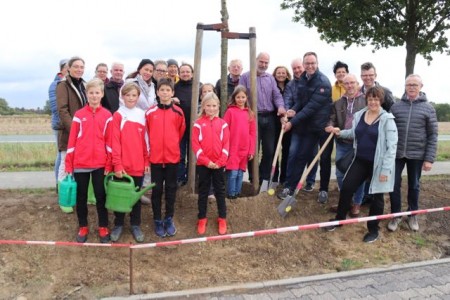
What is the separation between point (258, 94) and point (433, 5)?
A: 787cm

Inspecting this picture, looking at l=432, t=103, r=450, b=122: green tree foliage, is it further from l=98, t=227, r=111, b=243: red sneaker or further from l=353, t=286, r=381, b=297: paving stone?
l=98, t=227, r=111, b=243: red sneaker

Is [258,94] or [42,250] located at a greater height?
[258,94]

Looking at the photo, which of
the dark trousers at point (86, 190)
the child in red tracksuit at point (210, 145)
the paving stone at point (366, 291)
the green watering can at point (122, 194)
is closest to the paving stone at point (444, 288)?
the paving stone at point (366, 291)

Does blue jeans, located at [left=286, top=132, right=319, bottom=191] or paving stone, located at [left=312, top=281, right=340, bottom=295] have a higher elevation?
blue jeans, located at [left=286, top=132, right=319, bottom=191]

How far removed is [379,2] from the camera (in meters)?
11.1

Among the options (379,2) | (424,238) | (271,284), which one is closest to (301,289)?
(271,284)

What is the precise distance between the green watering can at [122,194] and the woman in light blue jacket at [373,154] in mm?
2556

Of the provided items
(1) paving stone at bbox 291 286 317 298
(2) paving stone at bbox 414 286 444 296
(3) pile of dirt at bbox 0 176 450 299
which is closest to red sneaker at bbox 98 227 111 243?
(3) pile of dirt at bbox 0 176 450 299

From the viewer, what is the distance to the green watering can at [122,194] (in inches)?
182

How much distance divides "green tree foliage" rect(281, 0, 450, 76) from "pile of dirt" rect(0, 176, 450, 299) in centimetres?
685

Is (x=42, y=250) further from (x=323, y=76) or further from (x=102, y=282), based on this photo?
(x=323, y=76)

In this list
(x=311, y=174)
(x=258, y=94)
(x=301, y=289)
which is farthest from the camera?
(x=311, y=174)

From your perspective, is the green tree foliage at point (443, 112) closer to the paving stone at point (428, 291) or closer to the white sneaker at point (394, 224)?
the white sneaker at point (394, 224)

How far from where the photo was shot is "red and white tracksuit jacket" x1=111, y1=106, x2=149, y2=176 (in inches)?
183
